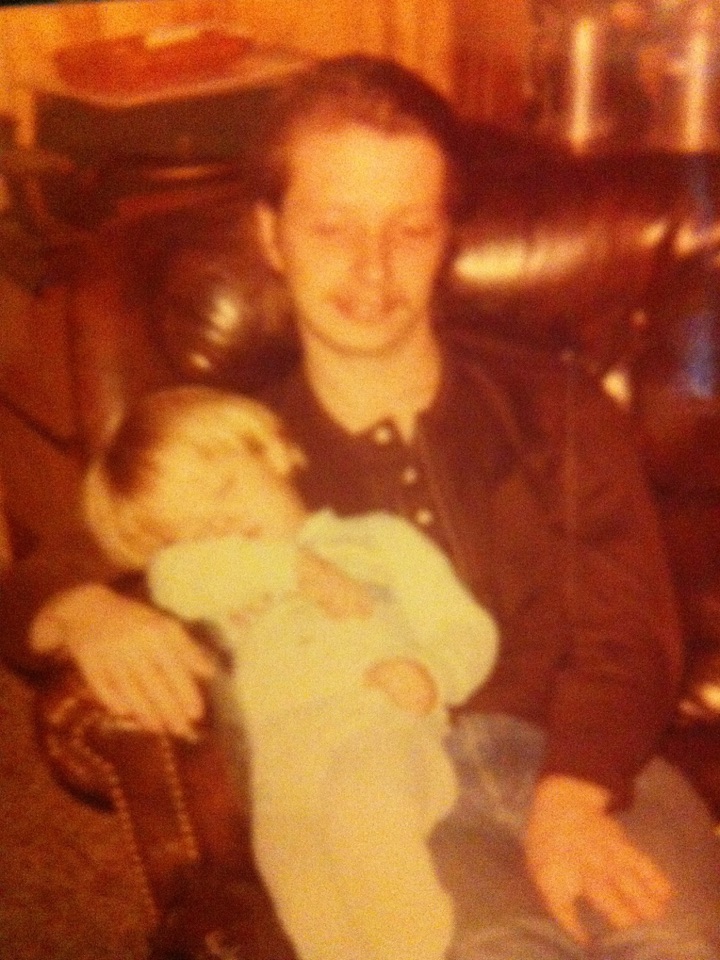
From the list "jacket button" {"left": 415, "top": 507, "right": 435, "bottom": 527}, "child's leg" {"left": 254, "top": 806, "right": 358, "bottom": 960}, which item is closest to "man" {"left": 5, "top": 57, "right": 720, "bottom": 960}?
"jacket button" {"left": 415, "top": 507, "right": 435, "bottom": 527}

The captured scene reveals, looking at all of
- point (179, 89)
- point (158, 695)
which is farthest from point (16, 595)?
point (179, 89)

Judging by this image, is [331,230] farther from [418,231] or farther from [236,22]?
[236,22]

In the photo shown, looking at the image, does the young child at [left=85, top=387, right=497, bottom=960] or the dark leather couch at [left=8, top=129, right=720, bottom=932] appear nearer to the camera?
the young child at [left=85, top=387, right=497, bottom=960]

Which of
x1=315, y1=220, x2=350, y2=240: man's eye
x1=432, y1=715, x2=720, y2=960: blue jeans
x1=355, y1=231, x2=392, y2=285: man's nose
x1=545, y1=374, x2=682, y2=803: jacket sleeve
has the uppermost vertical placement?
x1=315, y1=220, x2=350, y2=240: man's eye

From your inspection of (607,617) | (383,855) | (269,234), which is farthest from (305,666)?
(269,234)

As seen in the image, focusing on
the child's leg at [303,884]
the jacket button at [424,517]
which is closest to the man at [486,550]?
the jacket button at [424,517]

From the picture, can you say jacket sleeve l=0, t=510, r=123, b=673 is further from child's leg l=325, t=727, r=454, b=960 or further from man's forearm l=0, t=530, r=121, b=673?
child's leg l=325, t=727, r=454, b=960

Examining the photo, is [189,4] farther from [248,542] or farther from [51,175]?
[248,542]
